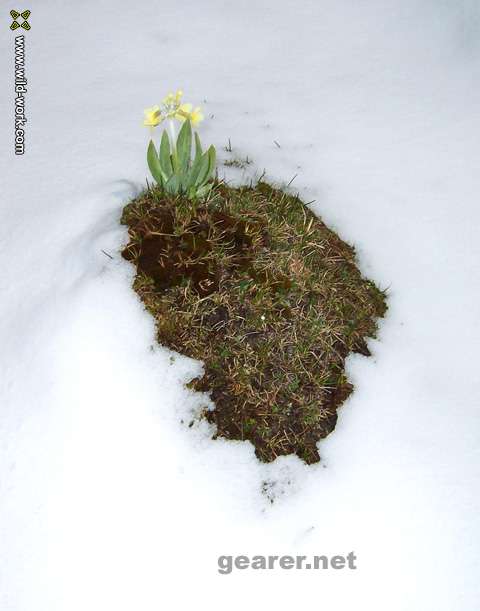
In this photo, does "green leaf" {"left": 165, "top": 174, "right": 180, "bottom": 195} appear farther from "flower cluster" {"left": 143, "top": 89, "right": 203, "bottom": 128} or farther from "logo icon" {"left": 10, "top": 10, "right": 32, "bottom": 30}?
"logo icon" {"left": 10, "top": 10, "right": 32, "bottom": 30}

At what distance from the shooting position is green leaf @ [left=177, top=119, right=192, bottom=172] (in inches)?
96.9

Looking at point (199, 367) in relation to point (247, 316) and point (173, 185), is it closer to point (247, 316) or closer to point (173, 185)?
point (247, 316)

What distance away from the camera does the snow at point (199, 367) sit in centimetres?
217

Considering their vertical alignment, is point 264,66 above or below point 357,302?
above

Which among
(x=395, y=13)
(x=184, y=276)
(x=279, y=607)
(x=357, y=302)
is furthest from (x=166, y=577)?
(x=395, y=13)

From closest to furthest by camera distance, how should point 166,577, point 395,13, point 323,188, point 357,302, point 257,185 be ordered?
point 166,577 < point 357,302 < point 257,185 < point 323,188 < point 395,13

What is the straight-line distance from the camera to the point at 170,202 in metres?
2.65

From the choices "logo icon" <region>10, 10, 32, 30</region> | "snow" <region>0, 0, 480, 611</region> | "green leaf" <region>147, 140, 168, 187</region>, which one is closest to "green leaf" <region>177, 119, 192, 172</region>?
"green leaf" <region>147, 140, 168, 187</region>

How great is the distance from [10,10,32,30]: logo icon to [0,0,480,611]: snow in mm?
120

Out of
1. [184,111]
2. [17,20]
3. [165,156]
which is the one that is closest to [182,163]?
[165,156]

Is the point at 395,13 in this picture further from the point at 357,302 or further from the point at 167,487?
the point at 167,487

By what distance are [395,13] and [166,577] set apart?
4.76 metres

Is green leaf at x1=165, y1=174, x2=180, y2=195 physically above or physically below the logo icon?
below

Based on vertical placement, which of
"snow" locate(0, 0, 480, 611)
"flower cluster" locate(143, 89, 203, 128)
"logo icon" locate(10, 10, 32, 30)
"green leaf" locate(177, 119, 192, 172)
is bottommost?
"snow" locate(0, 0, 480, 611)
